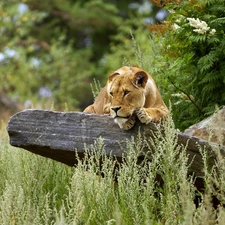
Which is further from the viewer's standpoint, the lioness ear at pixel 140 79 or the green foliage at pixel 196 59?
the green foliage at pixel 196 59

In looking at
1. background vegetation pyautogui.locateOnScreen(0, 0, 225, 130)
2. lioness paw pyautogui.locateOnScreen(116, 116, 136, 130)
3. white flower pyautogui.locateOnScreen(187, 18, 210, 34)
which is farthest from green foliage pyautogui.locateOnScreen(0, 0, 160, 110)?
lioness paw pyautogui.locateOnScreen(116, 116, 136, 130)

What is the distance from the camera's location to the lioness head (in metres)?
5.58

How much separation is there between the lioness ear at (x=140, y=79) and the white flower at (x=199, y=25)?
0.97 meters

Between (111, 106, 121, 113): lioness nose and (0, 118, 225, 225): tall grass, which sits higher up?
(111, 106, 121, 113): lioness nose

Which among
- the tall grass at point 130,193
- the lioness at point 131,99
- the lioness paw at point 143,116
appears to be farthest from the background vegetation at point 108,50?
the tall grass at point 130,193

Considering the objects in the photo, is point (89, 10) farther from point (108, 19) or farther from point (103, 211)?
point (103, 211)

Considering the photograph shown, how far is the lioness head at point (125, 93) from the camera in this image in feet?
18.3

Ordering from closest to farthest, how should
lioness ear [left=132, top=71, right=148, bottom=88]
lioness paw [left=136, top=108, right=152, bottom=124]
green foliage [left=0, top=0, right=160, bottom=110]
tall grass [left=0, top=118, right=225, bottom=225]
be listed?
1. tall grass [left=0, top=118, right=225, bottom=225]
2. lioness paw [left=136, top=108, right=152, bottom=124]
3. lioness ear [left=132, top=71, right=148, bottom=88]
4. green foliage [left=0, top=0, right=160, bottom=110]

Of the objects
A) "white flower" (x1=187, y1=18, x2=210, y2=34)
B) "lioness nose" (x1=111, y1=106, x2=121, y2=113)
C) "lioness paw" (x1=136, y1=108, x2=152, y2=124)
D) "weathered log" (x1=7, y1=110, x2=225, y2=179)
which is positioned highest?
"white flower" (x1=187, y1=18, x2=210, y2=34)

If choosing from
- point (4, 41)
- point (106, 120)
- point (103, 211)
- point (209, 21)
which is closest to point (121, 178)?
point (103, 211)

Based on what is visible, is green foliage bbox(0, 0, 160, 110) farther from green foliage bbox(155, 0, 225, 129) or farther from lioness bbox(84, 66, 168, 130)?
lioness bbox(84, 66, 168, 130)

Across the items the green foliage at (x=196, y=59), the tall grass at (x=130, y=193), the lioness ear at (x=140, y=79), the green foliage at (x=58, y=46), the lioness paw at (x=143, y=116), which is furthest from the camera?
the green foliage at (x=58, y=46)

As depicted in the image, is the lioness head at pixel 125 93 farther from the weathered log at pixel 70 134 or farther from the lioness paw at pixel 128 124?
the weathered log at pixel 70 134

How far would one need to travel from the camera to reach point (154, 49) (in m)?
8.20
